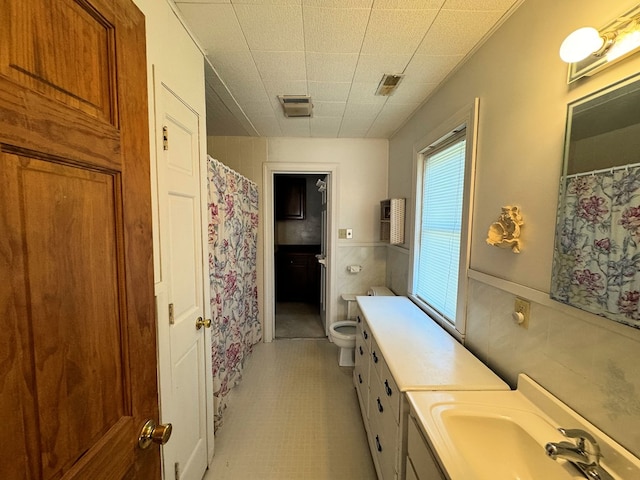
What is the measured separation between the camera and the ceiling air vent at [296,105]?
215cm

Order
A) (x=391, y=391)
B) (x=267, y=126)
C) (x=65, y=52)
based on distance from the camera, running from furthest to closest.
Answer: (x=267, y=126) < (x=391, y=391) < (x=65, y=52)

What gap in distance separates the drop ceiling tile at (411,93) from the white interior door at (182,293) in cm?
139

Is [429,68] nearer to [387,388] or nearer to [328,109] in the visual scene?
[328,109]

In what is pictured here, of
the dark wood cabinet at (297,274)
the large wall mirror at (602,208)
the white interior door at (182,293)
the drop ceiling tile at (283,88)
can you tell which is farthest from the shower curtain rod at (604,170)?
the dark wood cabinet at (297,274)

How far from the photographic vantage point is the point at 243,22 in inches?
52.9

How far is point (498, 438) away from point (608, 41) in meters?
1.29

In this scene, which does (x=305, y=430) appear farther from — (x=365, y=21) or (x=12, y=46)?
(x=365, y=21)

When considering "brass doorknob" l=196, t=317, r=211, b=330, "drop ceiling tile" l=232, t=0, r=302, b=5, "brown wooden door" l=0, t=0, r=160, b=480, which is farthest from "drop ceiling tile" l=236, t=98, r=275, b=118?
"brass doorknob" l=196, t=317, r=211, b=330

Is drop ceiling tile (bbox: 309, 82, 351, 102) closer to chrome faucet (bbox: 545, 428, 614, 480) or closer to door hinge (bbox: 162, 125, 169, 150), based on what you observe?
door hinge (bbox: 162, 125, 169, 150)

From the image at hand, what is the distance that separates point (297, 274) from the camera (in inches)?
194

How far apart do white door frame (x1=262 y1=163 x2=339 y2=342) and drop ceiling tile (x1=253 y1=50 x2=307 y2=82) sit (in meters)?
1.33

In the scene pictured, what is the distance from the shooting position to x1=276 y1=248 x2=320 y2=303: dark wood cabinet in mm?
4875

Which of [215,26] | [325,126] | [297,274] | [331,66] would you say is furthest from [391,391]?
[297,274]

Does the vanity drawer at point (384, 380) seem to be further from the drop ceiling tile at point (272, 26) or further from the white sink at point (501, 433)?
the drop ceiling tile at point (272, 26)
